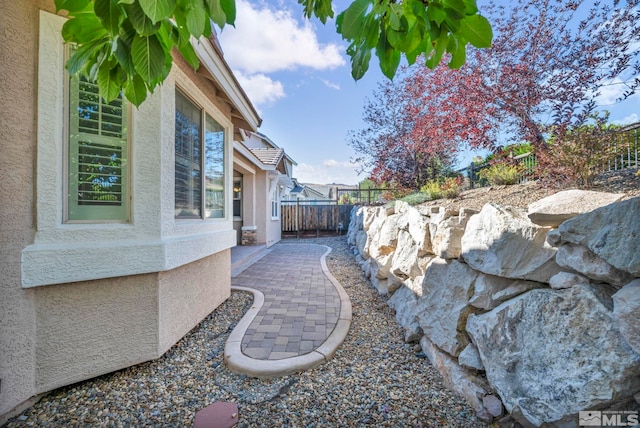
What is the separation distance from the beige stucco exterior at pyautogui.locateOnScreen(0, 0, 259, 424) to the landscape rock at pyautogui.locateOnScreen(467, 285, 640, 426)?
3.41 meters

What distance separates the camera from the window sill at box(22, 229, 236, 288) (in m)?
2.43

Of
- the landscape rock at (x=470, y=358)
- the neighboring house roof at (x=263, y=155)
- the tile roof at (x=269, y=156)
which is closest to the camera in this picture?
the landscape rock at (x=470, y=358)

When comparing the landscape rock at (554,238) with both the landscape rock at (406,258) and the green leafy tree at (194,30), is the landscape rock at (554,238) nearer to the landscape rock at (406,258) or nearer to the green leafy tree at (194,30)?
the green leafy tree at (194,30)

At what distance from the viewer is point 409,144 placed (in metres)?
8.91

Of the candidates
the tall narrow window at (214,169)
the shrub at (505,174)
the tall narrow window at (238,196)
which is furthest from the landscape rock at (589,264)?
the tall narrow window at (238,196)

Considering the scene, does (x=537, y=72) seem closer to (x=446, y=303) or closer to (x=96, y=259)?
(x=446, y=303)

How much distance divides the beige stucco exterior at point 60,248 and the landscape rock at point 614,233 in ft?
12.3

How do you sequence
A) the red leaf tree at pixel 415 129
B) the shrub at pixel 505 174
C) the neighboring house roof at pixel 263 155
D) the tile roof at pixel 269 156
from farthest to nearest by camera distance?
1. the tile roof at pixel 269 156
2. the neighboring house roof at pixel 263 155
3. the shrub at pixel 505 174
4. the red leaf tree at pixel 415 129

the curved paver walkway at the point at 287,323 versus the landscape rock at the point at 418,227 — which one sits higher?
the landscape rock at the point at 418,227

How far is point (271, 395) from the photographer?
2.66m

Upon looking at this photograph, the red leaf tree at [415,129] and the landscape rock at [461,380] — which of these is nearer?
the landscape rock at [461,380]

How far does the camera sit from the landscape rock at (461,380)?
8.02 ft

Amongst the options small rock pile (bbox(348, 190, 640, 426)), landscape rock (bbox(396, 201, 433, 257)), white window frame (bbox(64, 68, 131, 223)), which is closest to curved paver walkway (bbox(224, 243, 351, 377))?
small rock pile (bbox(348, 190, 640, 426))

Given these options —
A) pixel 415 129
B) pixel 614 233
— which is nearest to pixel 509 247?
pixel 614 233
